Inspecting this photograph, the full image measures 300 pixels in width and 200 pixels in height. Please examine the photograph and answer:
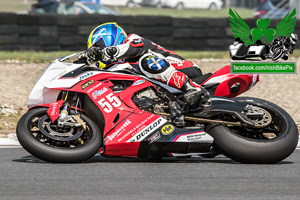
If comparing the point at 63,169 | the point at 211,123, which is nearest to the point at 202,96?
the point at 211,123

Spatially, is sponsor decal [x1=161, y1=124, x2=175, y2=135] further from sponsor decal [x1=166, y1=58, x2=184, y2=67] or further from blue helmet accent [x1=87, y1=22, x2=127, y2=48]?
blue helmet accent [x1=87, y1=22, x2=127, y2=48]

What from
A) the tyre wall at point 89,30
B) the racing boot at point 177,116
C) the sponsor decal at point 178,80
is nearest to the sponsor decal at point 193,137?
the racing boot at point 177,116

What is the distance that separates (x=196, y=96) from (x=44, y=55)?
31.3ft

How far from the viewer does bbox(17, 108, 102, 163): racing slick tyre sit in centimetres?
556

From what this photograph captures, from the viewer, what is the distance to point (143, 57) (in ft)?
19.3

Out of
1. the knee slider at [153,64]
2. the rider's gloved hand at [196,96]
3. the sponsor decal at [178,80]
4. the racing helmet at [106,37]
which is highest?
the racing helmet at [106,37]

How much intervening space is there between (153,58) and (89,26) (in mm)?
9620

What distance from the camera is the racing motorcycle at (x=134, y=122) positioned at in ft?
18.5

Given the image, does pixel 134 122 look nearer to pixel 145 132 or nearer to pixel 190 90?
pixel 145 132

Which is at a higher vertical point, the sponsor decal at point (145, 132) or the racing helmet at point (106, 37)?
the racing helmet at point (106, 37)

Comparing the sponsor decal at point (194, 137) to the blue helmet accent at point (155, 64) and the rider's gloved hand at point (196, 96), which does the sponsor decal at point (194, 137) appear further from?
the blue helmet accent at point (155, 64)

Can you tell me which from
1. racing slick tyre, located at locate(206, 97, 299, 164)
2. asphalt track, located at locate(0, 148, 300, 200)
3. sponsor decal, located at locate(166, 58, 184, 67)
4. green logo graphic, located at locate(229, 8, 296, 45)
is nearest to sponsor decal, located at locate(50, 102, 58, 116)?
asphalt track, located at locate(0, 148, 300, 200)

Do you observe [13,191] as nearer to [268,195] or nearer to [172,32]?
[268,195]

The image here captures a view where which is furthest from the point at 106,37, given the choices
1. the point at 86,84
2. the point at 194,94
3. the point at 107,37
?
the point at 194,94
